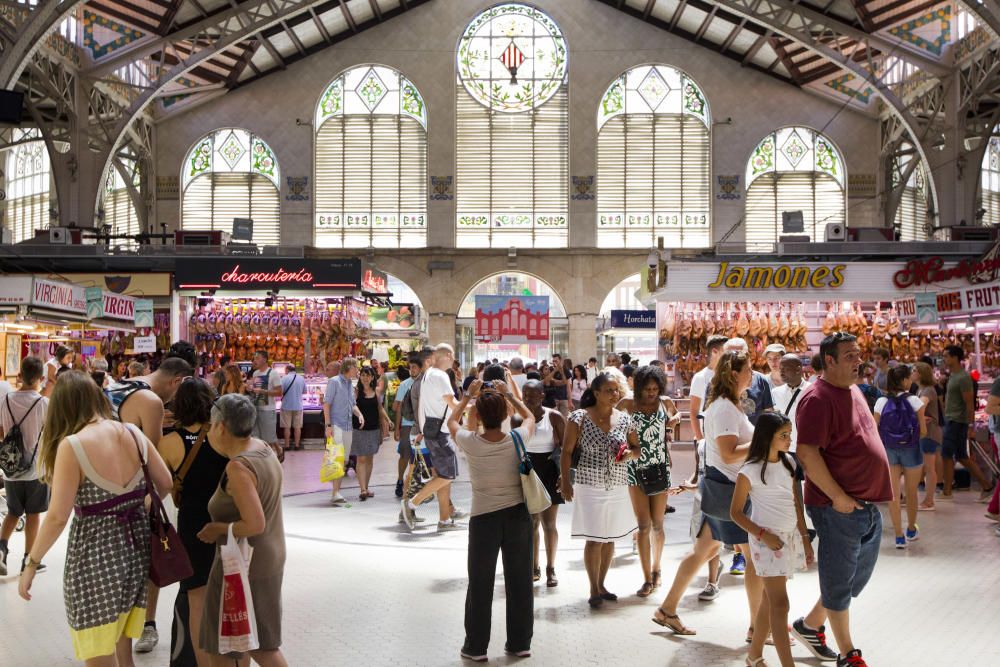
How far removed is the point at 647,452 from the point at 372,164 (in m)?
23.7

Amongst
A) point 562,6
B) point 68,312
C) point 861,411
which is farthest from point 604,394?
point 562,6

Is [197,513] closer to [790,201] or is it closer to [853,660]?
[853,660]

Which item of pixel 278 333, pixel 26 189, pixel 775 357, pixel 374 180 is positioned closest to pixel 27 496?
pixel 775 357

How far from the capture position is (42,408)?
7.67m

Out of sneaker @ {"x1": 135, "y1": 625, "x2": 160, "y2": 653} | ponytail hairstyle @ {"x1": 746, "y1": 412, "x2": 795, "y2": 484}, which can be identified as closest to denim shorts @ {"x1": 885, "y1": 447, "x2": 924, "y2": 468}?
ponytail hairstyle @ {"x1": 746, "y1": 412, "x2": 795, "y2": 484}

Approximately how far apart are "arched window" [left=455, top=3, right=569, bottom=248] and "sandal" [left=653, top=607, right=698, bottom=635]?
23749 millimetres

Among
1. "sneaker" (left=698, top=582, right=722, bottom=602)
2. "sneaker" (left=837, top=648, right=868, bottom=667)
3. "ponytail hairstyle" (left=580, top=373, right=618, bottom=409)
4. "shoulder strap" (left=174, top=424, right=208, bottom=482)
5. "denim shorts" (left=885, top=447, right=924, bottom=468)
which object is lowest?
"sneaker" (left=698, top=582, right=722, bottom=602)

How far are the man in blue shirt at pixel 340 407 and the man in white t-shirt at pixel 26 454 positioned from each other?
143 inches

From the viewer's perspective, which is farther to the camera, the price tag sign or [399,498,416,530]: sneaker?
the price tag sign

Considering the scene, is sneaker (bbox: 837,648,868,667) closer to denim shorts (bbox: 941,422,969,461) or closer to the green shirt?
the green shirt

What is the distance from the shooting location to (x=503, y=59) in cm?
2917

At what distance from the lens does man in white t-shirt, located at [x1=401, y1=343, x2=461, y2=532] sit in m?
9.05

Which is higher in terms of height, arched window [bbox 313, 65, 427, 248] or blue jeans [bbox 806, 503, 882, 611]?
arched window [bbox 313, 65, 427, 248]

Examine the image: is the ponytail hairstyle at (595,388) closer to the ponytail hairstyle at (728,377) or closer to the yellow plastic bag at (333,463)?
the ponytail hairstyle at (728,377)
